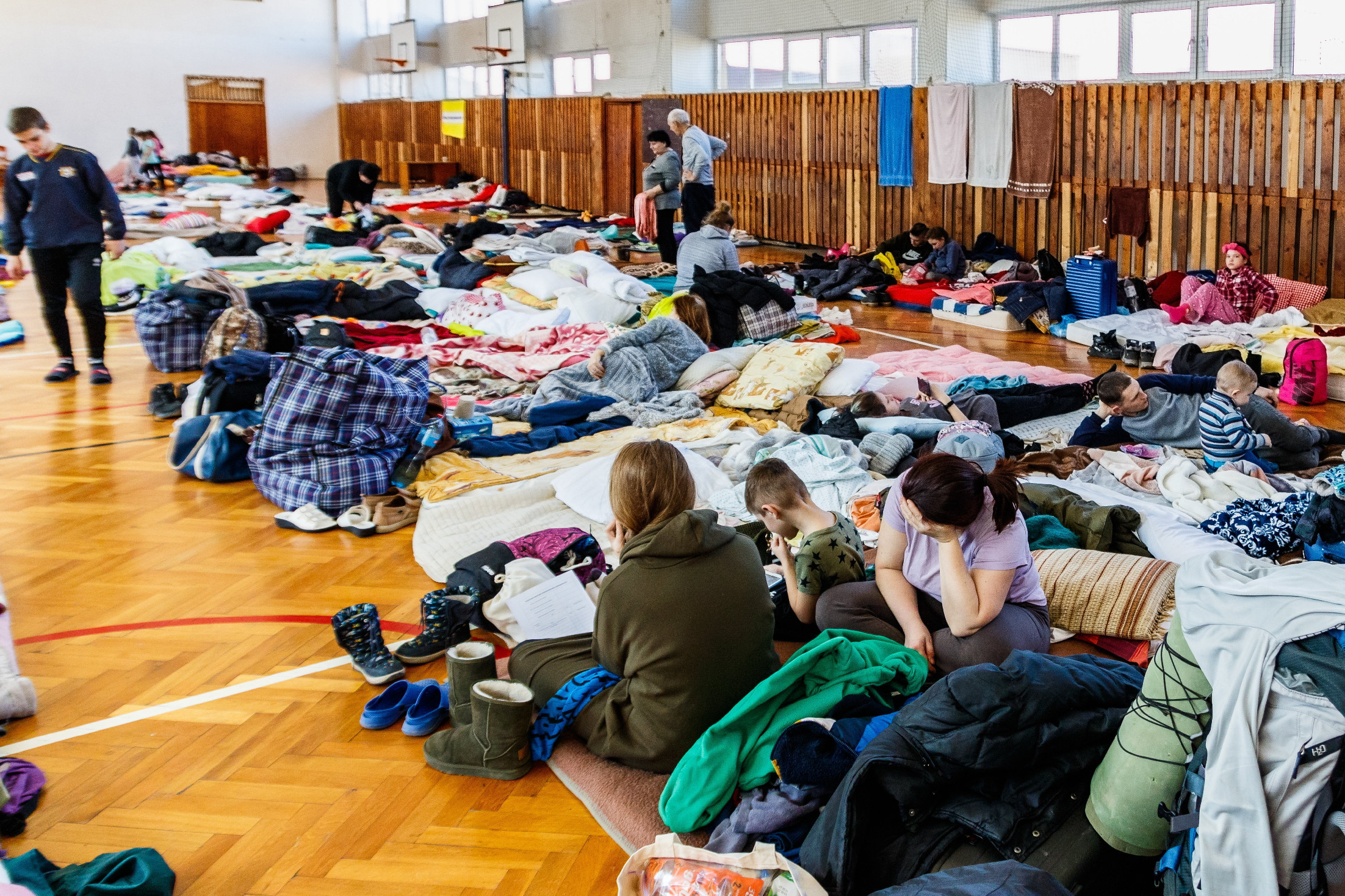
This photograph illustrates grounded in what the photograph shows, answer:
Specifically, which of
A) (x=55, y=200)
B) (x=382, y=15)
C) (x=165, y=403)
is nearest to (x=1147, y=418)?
(x=165, y=403)

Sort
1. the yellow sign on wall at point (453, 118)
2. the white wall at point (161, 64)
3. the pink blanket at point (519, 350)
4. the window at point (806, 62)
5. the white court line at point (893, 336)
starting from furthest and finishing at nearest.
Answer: the white wall at point (161, 64) < the yellow sign on wall at point (453, 118) < the window at point (806, 62) < the white court line at point (893, 336) < the pink blanket at point (519, 350)

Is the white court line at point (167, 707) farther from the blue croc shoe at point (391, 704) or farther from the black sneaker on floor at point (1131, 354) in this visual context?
the black sneaker on floor at point (1131, 354)

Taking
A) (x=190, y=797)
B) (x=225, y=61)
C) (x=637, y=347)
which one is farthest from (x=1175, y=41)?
(x=225, y=61)

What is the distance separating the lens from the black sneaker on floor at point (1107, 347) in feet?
25.9

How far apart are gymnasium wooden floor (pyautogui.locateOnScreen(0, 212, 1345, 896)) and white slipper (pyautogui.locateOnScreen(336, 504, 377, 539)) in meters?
0.07

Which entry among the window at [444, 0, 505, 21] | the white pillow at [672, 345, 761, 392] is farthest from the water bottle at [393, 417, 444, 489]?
the window at [444, 0, 505, 21]

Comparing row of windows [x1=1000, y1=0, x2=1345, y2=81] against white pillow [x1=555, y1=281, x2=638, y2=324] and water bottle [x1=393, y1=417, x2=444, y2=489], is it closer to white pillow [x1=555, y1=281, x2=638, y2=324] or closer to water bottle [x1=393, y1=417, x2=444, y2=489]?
white pillow [x1=555, y1=281, x2=638, y2=324]

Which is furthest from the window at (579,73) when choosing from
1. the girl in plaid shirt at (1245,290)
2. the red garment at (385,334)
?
the girl in plaid shirt at (1245,290)

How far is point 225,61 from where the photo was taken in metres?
24.8

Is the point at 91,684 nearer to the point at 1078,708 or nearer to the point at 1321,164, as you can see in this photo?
the point at 1078,708

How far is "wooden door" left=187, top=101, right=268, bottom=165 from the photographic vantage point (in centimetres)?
2484

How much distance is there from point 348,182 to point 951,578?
12.3 meters

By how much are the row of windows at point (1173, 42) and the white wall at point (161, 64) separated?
18.5m

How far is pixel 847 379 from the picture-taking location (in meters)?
6.46
